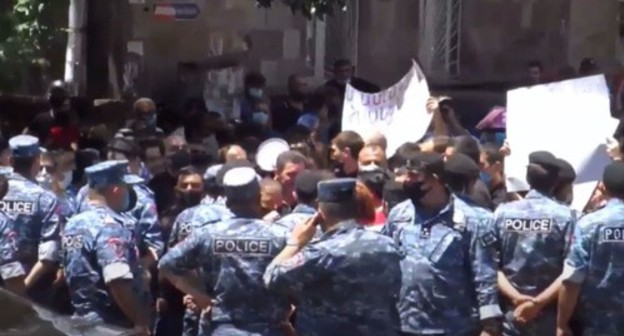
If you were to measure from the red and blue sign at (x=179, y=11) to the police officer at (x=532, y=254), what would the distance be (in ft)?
28.5

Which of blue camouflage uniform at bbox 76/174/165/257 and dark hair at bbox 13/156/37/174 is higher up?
dark hair at bbox 13/156/37/174

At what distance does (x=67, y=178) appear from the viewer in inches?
475

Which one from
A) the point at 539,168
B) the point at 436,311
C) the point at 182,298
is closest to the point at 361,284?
the point at 436,311

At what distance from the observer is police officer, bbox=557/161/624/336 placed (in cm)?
926

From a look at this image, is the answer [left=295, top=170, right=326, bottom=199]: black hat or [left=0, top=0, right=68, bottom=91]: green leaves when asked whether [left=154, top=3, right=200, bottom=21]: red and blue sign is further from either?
[left=295, top=170, right=326, bottom=199]: black hat

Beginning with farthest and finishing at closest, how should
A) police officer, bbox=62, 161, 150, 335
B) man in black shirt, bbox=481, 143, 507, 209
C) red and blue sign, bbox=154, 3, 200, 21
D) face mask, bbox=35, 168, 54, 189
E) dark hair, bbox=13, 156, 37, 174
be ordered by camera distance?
red and blue sign, bbox=154, 3, 200, 21
face mask, bbox=35, 168, 54, 189
man in black shirt, bbox=481, 143, 507, 209
dark hair, bbox=13, 156, 37, 174
police officer, bbox=62, 161, 150, 335

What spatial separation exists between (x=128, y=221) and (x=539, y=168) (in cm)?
236

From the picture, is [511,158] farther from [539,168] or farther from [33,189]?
[33,189]

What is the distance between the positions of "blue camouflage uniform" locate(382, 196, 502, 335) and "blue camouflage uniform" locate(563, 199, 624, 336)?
459mm

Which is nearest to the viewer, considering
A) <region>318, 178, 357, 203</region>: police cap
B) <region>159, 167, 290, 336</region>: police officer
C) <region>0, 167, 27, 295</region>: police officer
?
<region>318, 178, 357, 203</region>: police cap

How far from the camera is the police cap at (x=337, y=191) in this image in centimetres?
841

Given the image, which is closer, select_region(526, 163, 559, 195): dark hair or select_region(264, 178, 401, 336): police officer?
select_region(264, 178, 401, 336): police officer

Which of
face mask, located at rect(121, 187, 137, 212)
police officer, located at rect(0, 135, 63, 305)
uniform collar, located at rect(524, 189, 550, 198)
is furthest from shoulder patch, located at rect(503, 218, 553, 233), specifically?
police officer, located at rect(0, 135, 63, 305)

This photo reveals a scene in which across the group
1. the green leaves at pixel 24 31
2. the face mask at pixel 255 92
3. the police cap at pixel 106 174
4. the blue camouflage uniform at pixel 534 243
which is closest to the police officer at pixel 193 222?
the police cap at pixel 106 174
